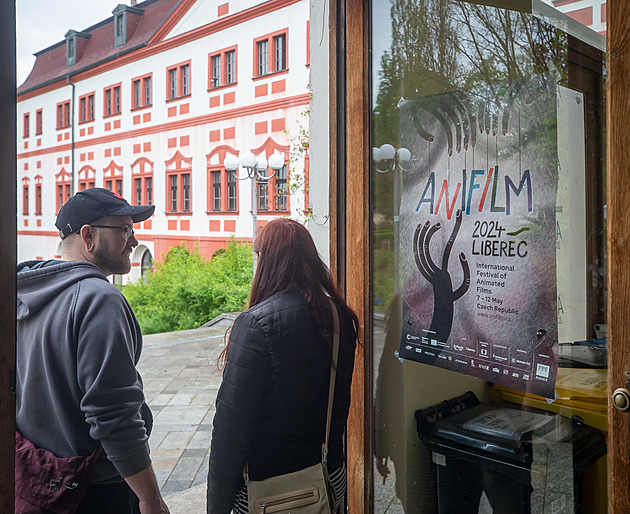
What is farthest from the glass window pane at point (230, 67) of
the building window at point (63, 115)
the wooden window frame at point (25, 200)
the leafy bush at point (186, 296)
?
the wooden window frame at point (25, 200)

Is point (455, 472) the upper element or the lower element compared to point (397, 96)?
lower

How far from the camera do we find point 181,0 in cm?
1775

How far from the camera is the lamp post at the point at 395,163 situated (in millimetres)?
1962

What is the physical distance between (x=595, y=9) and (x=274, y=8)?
15.2 m

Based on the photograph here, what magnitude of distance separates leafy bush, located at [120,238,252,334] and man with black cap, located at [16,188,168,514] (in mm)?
9058

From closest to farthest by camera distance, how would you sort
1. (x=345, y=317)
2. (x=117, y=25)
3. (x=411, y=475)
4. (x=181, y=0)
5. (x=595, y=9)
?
(x=595, y=9) < (x=345, y=317) < (x=411, y=475) < (x=181, y=0) < (x=117, y=25)

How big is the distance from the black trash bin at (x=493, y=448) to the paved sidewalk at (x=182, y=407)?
28.9 inches

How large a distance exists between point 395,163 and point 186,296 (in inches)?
391

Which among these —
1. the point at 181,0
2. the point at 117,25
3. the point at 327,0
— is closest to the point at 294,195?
the point at 181,0

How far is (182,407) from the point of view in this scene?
17.2 ft

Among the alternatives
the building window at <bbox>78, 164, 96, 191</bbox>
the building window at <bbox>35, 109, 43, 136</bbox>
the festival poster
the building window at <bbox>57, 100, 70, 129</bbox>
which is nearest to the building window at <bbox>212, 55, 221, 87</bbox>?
the building window at <bbox>57, 100, 70, 129</bbox>

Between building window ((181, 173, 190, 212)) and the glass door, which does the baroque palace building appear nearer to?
building window ((181, 173, 190, 212))

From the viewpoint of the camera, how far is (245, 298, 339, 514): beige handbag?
149cm

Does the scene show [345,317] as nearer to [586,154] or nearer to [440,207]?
[440,207]
